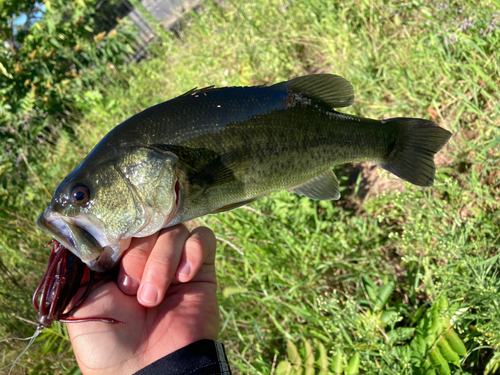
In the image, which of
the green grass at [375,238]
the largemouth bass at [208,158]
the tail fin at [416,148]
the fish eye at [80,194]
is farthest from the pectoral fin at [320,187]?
the fish eye at [80,194]

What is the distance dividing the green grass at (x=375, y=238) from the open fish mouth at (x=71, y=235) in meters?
1.53

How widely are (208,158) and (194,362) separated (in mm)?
988

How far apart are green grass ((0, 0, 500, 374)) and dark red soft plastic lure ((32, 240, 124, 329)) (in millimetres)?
1432

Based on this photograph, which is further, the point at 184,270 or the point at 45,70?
the point at 45,70

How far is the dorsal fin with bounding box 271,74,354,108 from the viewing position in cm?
192

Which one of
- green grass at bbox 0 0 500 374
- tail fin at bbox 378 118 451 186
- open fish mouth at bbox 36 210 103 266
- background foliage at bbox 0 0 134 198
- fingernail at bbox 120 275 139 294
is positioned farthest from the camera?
background foliage at bbox 0 0 134 198

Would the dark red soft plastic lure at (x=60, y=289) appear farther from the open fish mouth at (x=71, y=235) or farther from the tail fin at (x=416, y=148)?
the tail fin at (x=416, y=148)

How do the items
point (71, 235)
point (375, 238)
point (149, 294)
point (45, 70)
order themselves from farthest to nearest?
point (45, 70), point (375, 238), point (149, 294), point (71, 235)

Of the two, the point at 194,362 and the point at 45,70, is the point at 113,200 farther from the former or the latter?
the point at 45,70

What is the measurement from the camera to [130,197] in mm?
1617

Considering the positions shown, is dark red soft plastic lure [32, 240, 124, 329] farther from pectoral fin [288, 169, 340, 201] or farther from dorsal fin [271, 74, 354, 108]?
dorsal fin [271, 74, 354, 108]

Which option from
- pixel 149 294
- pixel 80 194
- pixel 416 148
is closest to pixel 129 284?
pixel 149 294

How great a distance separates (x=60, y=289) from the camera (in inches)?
62.9

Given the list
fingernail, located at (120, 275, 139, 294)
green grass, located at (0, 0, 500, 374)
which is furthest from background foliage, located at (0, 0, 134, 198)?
fingernail, located at (120, 275, 139, 294)
